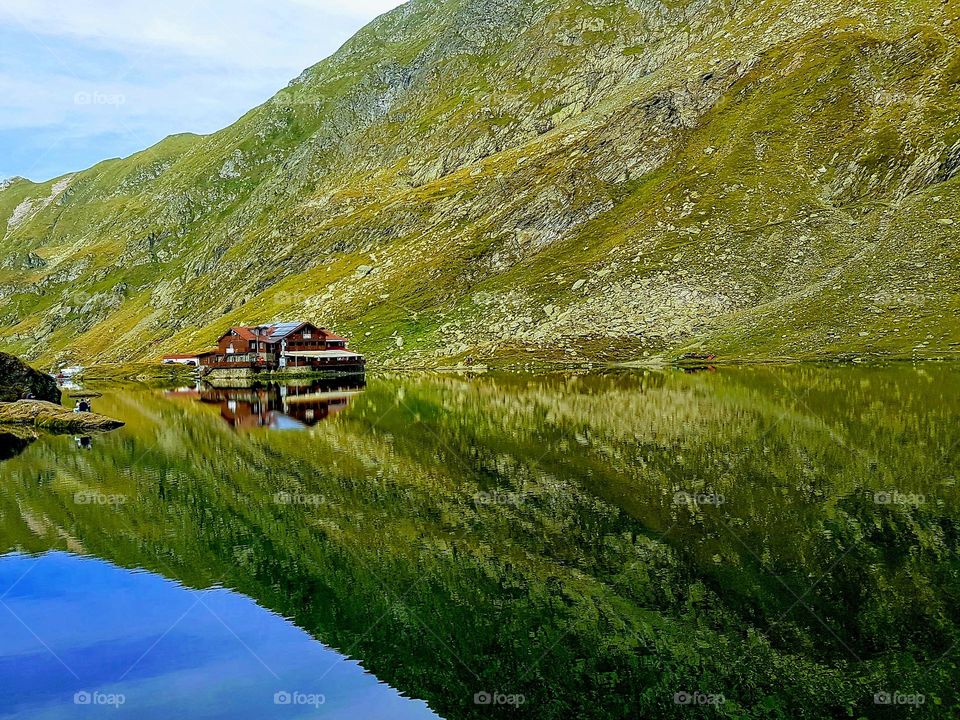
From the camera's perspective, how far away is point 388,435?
6184 centimetres

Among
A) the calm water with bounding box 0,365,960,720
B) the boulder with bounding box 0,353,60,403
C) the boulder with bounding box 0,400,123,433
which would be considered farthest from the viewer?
the boulder with bounding box 0,353,60,403

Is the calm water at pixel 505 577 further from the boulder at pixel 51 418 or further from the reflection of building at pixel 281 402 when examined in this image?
the boulder at pixel 51 418

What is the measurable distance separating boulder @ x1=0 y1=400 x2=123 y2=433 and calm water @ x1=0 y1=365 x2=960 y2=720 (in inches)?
976

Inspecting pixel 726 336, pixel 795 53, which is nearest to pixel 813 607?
pixel 726 336

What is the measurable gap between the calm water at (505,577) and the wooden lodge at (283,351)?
11352 cm

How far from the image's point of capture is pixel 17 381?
309 ft

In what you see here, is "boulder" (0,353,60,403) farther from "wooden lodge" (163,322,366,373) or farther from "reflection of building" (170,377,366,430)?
"wooden lodge" (163,322,366,373)

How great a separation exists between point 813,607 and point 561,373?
108 metres

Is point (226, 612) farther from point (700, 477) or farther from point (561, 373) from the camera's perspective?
point (561, 373)

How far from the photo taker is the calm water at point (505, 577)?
1984cm

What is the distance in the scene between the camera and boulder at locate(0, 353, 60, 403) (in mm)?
92500

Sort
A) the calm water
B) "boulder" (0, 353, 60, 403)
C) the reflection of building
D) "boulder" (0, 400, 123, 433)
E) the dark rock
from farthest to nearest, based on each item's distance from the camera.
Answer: "boulder" (0, 353, 60, 403)
the reflection of building
"boulder" (0, 400, 123, 433)
the dark rock
the calm water

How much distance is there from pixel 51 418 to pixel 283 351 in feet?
327

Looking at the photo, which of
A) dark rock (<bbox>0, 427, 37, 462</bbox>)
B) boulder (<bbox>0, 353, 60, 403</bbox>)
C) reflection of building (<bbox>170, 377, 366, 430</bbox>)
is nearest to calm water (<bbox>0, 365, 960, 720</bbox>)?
dark rock (<bbox>0, 427, 37, 462</bbox>)
